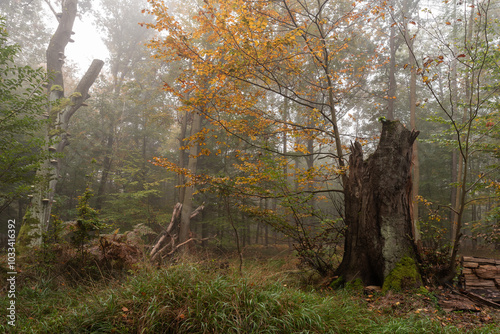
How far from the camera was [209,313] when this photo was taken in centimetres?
278

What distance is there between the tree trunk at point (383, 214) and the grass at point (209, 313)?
4.86 ft

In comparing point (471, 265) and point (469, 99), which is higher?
point (469, 99)

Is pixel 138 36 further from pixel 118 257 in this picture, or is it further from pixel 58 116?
pixel 118 257

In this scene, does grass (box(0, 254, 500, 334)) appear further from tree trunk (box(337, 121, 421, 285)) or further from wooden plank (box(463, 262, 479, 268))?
wooden plank (box(463, 262, 479, 268))

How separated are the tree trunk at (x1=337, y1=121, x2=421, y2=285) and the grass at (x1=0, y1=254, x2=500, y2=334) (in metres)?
1.48

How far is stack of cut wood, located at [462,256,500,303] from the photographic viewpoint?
455 cm

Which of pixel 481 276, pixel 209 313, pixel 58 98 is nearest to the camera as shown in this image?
pixel 209 313

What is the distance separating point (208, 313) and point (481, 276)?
5026 mm

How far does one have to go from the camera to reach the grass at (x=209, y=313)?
2.77 meters

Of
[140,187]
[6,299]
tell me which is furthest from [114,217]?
[6,299]

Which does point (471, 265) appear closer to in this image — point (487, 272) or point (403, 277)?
point (487, 272)

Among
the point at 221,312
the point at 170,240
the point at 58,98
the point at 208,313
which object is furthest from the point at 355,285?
the point at 58,98

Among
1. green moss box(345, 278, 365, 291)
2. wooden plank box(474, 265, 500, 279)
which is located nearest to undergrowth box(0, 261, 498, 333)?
green moss box(345, 278, 365, 291)

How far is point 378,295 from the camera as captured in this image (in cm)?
438
